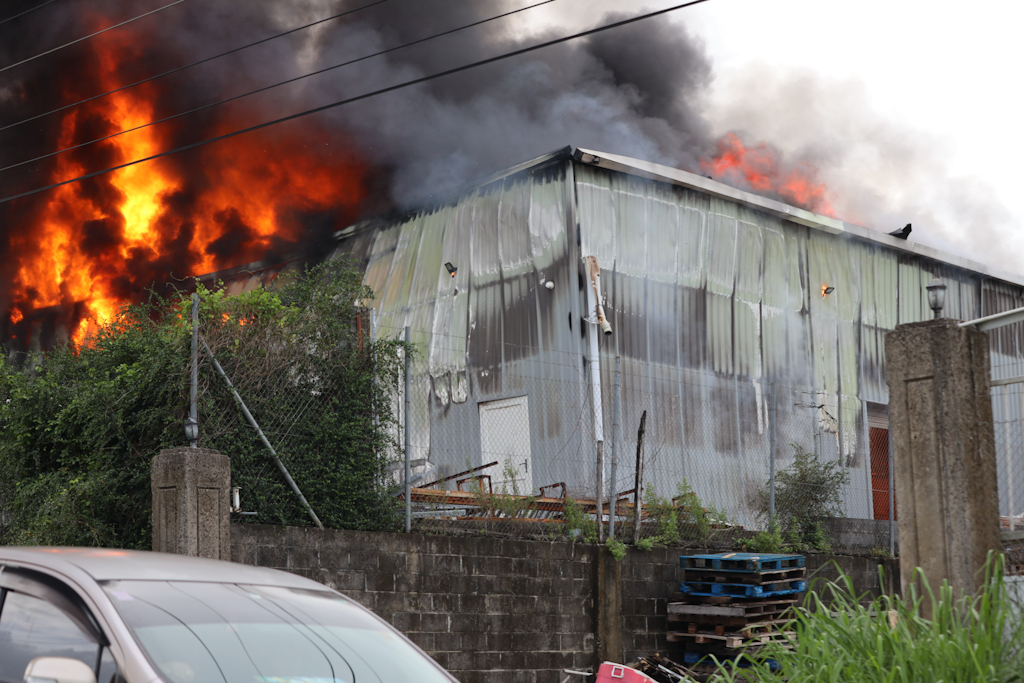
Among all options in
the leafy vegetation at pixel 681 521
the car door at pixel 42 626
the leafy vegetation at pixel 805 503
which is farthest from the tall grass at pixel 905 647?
the leafy vegetation at pixel 805 503

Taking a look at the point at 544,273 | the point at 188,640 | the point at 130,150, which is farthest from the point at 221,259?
the point at 188,640

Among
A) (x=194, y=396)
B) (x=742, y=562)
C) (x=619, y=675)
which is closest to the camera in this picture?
(x=619, y=675)

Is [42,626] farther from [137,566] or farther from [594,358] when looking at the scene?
[594,358]

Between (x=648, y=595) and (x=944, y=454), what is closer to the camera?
(x=944, y=454)

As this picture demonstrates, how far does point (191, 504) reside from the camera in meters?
9.05

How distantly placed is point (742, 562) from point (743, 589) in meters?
0.33

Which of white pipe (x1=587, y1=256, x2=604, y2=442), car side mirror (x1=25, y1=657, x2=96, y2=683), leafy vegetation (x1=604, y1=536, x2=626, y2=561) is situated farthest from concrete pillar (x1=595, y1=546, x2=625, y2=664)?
car side mirror (x1=25, y1=657, x2=96, y2=683)

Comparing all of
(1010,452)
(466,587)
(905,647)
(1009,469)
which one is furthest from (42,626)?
(1010,452)

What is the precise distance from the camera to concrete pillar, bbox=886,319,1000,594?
690 cm

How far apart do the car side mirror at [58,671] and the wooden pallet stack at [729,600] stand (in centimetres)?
862

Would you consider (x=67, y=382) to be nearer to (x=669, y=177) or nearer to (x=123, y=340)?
(x=123, y=340)

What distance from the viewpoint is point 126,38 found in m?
23.3

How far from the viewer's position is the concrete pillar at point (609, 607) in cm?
1145

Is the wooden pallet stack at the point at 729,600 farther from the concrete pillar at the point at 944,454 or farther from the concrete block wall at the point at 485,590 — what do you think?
the concrete pillar at the point at 944,454
